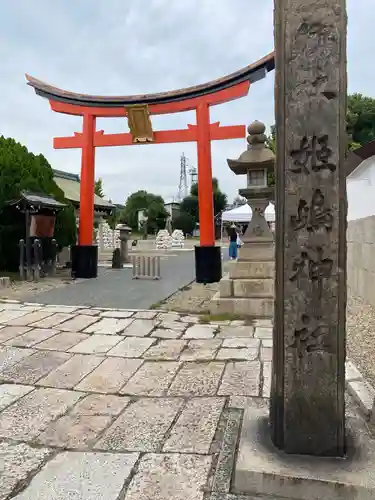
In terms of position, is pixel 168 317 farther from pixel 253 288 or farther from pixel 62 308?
pixel 62 308

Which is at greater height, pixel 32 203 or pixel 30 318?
pixel 32 203

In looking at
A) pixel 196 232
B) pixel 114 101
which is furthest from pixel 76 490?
pixel 196 232

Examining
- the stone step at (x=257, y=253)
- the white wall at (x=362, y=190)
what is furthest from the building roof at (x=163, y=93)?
the stone step at (x=257, y=253)

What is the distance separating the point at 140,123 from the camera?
953cm

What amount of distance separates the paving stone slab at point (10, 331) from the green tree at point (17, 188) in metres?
5.71

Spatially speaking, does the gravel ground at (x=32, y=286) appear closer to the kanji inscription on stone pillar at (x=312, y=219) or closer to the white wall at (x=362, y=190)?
the white wall at (x=362, y=190)

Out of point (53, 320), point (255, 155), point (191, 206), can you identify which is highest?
point (191, 206)

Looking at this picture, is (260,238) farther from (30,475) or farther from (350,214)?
(30,475)

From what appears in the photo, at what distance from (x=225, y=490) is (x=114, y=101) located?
9215 millimetres

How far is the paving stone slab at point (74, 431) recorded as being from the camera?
2.36 m

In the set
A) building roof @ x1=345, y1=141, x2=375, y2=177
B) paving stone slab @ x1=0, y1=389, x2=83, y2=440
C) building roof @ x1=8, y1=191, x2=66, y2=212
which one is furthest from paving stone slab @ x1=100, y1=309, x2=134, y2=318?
building roof @ x1=8, y1=191, x2=66, y2=212

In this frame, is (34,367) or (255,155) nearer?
(34,367)

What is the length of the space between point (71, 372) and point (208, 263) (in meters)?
5.98

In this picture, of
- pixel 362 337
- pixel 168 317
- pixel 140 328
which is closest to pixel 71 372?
pixel 140 328
